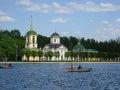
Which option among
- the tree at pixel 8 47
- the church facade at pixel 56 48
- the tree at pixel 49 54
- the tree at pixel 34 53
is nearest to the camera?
the tree at pixel 8 47

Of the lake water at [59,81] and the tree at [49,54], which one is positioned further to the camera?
the tree at [49,54]

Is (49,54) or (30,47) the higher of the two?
(30,47)

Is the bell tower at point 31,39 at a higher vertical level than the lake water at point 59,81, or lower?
higher

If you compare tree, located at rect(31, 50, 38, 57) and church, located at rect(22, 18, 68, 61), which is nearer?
tree, located at rect(31, 50, 38, 57)

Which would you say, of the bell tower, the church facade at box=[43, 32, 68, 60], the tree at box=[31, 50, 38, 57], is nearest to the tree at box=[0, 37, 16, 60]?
the tree at box=[31, 50, 38, 57]

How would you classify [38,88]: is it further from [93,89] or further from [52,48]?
[52,48]

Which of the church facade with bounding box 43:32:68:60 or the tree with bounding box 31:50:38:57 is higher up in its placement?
the church facade with bounding box 43:32:68:60

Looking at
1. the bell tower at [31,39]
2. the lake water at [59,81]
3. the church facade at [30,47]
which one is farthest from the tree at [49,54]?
the lake water at [59,81]

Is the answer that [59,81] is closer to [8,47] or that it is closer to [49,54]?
[8,47]

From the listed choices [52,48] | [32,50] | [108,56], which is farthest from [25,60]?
[108,56]

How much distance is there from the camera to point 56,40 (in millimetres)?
175875

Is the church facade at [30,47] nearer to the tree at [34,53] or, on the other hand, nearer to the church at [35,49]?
the church at [35,49]

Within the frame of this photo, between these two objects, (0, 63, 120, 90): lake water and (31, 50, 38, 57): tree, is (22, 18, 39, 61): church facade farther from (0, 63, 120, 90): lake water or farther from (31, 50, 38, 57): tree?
(0, 63, 120, 90): lake water

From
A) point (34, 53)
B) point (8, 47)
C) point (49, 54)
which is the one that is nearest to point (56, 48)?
point (49, 54)
